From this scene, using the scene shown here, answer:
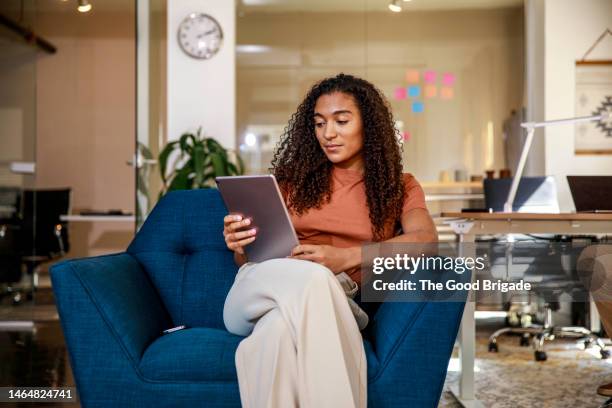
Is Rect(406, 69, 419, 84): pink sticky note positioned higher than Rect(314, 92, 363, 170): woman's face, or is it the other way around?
Rect(406, 69, 419, 84): pink sticky note

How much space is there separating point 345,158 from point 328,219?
0.64ft

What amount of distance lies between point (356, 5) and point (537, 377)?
3694 millimetres

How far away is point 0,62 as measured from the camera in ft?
18.6

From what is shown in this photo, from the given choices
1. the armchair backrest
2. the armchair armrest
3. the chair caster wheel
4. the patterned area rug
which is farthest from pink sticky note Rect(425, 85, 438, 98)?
the armchair armrest

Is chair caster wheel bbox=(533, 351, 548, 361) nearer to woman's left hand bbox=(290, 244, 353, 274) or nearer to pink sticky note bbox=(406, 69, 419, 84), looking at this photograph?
woman's left hand bbox=(290, 244, 353, 274)

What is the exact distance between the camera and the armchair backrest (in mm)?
2338

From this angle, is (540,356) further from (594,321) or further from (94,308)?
(94,308)

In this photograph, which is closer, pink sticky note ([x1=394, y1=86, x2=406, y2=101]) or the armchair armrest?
the armchair armrest

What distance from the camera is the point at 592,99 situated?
5.66 meters

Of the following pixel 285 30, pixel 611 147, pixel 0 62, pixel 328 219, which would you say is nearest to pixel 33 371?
pixel 328 219

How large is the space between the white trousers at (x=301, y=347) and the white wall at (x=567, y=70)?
14.1 ft

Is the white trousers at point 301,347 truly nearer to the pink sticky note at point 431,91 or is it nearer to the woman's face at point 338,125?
the woman's face at point 338,125

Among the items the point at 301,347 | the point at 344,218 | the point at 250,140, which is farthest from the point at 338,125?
the point at 250,140

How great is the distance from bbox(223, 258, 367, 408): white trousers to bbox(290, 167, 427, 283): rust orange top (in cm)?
37
